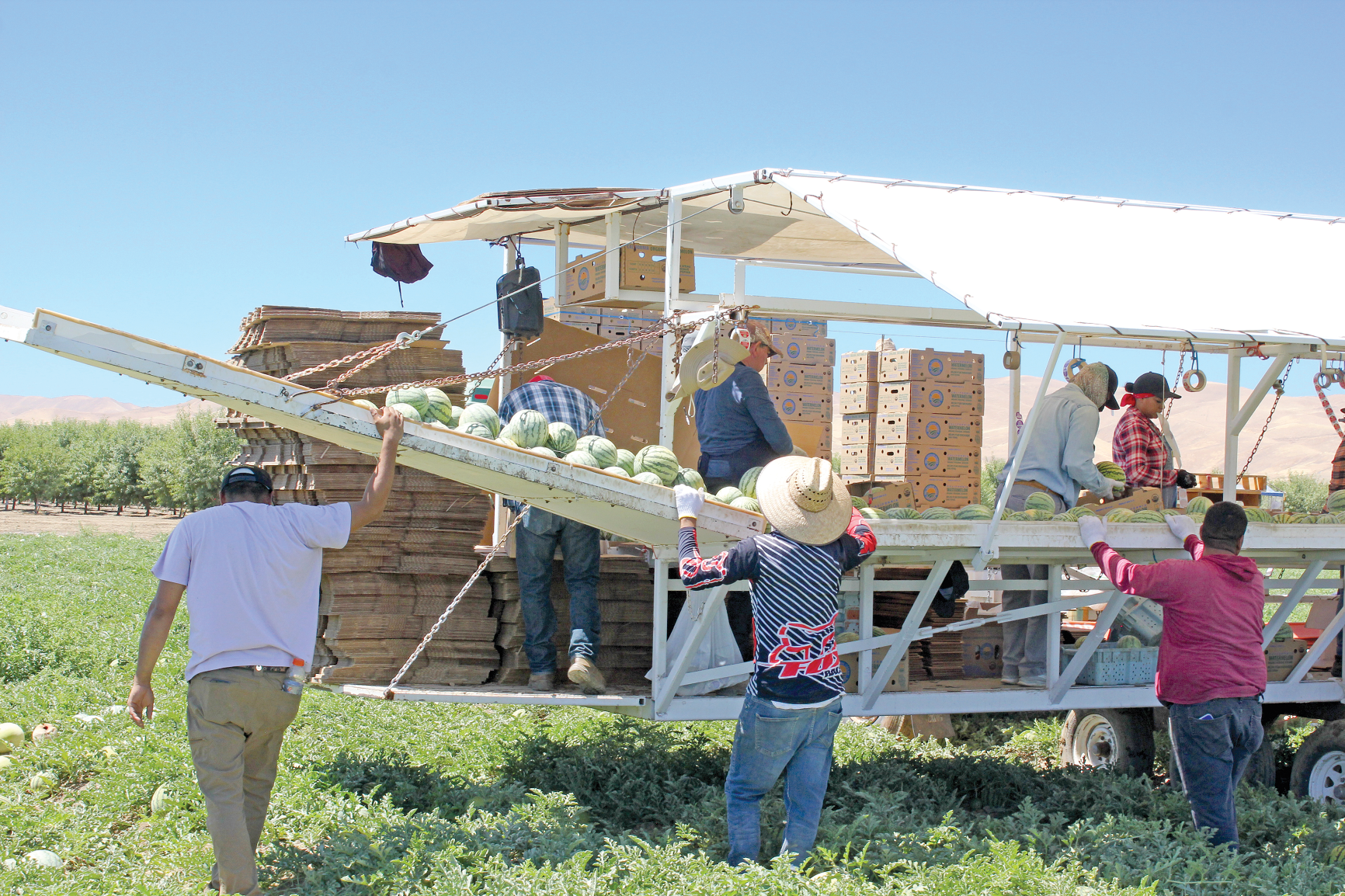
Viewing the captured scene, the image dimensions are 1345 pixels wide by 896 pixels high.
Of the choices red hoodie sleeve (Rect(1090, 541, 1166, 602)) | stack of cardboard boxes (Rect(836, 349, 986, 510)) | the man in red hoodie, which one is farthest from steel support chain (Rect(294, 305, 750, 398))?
stack of cardboard boxes (Rect(836, 349, 986, 510))

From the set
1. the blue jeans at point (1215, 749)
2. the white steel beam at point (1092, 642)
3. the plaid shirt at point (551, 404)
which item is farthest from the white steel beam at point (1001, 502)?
the plaid shirt at point (551, 404)

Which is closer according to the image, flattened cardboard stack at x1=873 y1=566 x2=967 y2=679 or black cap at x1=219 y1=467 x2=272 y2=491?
black cap at x1=219 y1=467 x2=272 y2=491

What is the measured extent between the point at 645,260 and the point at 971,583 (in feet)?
12.2

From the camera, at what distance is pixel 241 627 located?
16.5ft

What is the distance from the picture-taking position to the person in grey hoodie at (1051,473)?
285 inches

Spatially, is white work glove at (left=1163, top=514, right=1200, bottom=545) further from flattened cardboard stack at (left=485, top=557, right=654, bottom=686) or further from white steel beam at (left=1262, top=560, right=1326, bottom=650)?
flattened cardboard stack at (left=485, top=557, right=654, bottom=686)

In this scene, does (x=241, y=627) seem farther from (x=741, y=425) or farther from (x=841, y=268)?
(x=841, y=268)

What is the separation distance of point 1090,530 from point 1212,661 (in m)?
1.13

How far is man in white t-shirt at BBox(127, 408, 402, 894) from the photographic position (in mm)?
4941

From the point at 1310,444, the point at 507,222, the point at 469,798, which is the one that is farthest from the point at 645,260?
the point at 1310,444

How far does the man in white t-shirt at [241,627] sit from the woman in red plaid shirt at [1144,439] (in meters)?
5.75

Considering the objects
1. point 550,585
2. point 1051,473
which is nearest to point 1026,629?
point 1051,473

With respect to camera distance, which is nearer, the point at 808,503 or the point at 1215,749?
the point at 808,503

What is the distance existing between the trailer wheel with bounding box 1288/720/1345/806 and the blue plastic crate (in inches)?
48.7
